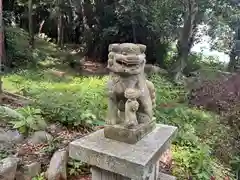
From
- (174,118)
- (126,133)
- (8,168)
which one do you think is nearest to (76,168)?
(8,168)

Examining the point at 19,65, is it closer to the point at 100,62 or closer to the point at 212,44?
the point at 100,62

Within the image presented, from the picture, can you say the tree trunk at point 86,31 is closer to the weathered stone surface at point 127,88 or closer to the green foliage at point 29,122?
the green foliage at point 29,122

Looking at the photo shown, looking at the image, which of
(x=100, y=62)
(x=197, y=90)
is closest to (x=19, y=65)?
(x=100, y=62)

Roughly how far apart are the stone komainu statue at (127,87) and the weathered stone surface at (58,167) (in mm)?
1232

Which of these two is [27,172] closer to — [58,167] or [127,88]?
[58,167]

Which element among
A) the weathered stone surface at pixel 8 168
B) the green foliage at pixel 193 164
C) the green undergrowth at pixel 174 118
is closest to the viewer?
the weathered stone surface at pixel 8 168

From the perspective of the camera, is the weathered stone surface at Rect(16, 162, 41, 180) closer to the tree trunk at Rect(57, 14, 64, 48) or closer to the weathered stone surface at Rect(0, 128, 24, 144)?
the weathered stone surface at Rect(0, 128, 24, 144)

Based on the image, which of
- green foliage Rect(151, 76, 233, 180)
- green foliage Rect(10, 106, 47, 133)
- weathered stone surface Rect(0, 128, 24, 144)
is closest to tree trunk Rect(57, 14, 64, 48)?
green foliage Rect(151, 76, 233, 180)

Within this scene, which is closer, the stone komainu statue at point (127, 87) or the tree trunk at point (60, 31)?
the stone komainu statue at point (127, 87)

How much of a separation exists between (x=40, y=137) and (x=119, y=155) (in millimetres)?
2045

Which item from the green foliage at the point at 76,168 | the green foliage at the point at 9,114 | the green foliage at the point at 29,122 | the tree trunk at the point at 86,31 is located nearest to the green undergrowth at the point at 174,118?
the green foliage at the point at 29,122

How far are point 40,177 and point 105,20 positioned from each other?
835 cm

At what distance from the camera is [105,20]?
35.0ft

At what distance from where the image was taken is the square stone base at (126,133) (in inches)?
83.5
